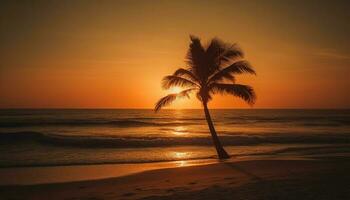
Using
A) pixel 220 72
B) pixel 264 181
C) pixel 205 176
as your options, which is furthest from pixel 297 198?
pixel 220 72

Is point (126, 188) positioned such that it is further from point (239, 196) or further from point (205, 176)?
point (239, 196)

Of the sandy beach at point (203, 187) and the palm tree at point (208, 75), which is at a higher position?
the palm tree at point (208, 75)

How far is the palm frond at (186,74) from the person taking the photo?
19.2m

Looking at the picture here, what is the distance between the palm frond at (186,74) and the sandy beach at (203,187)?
22.3 feet

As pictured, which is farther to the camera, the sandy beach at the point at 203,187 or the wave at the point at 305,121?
the wave at the point at 305,121

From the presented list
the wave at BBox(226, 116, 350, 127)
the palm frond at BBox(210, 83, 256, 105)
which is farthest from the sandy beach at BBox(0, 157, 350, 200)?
the wave at BBox(226, 116, 350, 127)

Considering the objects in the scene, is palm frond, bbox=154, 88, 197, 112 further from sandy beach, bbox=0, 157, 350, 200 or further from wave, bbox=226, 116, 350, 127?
wave, bbox=226, 116, 350, 127

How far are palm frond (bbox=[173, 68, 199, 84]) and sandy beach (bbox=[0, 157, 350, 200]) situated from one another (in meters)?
6.80

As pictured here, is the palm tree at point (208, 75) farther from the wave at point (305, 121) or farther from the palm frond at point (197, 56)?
the wave at point (305, 121)

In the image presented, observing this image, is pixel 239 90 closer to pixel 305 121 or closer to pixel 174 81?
pixel 174 81

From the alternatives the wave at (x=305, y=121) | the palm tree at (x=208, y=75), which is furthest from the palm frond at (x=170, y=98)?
the wave at (x=305, y=121)

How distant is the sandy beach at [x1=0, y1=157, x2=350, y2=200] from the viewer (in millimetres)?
8461

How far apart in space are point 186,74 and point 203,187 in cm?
1034

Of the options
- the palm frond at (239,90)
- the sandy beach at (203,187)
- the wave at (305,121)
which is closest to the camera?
the sandy beach at (203,187)
